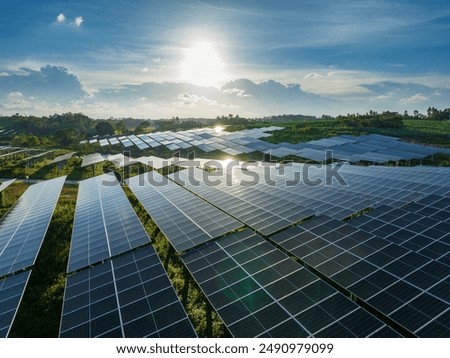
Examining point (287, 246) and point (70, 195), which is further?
point (70, 195)

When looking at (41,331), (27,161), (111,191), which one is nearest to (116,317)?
(41,331)

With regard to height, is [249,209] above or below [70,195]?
above

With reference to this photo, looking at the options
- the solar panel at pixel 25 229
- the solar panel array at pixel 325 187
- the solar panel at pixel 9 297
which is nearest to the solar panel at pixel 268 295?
the solar panel array at pixel 325 187

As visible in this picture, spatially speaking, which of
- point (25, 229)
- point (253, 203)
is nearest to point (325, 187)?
point (253, 203)

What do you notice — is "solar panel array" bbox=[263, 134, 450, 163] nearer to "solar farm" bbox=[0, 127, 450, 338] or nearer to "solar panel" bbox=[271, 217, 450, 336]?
"solar farm" bbox=[0, 127, 450, 338]

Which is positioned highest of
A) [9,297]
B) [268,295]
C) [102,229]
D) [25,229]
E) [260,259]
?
[260,259]

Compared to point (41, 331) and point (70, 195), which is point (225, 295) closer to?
point (41, 331)

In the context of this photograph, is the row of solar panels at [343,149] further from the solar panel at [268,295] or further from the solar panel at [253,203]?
the solar panel at [268,295]

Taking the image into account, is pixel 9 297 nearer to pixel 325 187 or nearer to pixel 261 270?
pixel 261 270
